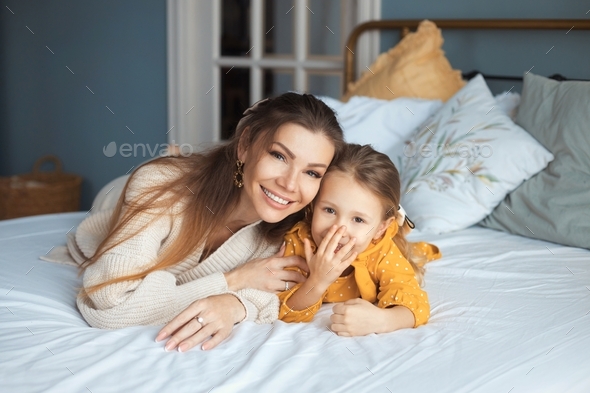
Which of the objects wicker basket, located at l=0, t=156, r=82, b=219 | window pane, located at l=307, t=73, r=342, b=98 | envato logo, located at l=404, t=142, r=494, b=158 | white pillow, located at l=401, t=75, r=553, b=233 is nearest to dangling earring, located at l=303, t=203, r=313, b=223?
white pillow, located at l=401, t=75, r=553, b=233

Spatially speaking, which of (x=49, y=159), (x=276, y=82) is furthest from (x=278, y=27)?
(x=49, y=159)

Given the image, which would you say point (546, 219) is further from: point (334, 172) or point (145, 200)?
point (145, 200)

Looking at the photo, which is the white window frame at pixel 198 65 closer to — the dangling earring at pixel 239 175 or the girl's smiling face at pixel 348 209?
the dangling earring at pixel 239 175

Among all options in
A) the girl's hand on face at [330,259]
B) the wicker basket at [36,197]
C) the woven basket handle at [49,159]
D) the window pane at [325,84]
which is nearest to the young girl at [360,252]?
the girl's hand on face at [330,259]

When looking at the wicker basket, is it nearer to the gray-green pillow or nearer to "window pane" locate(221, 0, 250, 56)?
"window pane" locate(221, 0, 250, 56)

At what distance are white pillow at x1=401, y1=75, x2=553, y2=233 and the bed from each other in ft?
1.40

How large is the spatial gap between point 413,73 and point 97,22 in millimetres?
2198

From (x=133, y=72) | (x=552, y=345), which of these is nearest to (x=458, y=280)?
(x=552, y=345)

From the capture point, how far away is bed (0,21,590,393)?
1.00m

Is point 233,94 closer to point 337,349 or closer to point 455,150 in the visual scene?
point 455,150

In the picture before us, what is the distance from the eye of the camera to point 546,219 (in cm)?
181

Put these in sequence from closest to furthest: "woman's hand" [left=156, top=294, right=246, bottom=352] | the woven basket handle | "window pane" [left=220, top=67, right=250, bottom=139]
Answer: "woman's hand" [left=156, top=294, right=246, bottom=352]
"window pane" [left=220, top=67, right=250, bottom=139]
the woven basket handle

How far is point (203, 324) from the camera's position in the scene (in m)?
1.18

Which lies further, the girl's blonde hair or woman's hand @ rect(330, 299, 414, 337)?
the girl's blonde hair
